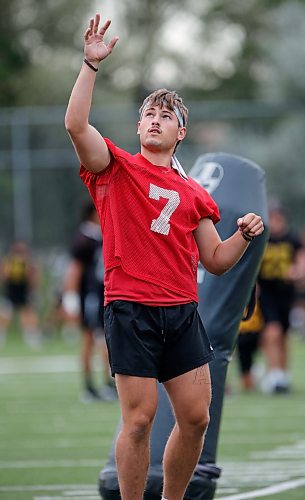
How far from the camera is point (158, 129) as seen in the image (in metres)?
5.96

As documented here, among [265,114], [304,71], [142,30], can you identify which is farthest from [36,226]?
[142,30]

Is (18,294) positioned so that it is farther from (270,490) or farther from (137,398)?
(137,398)

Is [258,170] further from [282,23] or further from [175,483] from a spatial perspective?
[282,23]

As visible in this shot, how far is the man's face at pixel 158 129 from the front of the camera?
19.5 ft

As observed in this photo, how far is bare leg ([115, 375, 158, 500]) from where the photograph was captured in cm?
571

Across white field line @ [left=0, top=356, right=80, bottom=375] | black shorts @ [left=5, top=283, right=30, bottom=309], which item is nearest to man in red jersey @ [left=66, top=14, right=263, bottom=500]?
white field line @ [left=0, top=356, right=80, bottom=375]

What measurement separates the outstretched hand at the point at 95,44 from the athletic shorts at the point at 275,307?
30.4 ft

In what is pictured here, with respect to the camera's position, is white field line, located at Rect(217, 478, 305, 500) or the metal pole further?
the metal pole

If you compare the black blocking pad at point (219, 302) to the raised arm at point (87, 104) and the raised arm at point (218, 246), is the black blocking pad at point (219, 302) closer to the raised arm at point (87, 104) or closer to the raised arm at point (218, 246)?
the raised arm at point (218, 246)

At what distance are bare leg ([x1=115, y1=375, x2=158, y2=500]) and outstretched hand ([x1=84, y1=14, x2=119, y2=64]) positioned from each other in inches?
55.3

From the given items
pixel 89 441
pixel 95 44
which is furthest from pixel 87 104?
pixel 89 441

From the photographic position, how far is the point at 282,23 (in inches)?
1650

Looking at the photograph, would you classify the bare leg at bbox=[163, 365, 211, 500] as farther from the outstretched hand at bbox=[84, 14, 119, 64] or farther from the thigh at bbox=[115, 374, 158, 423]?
the outstretched hand at bbox=[84, 14, 119, 64]

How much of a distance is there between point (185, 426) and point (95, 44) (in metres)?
1.75
